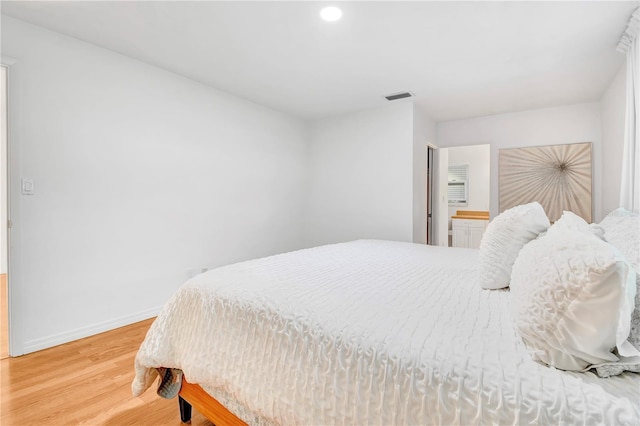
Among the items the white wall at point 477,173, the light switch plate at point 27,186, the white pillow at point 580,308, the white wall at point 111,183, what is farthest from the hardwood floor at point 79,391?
the white wall at point 477,173

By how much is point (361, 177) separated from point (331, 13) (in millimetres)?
2474

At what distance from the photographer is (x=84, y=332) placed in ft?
8.20

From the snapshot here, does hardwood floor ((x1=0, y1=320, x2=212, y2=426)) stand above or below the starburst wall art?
below

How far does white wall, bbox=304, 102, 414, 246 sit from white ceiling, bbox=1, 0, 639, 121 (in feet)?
1.97

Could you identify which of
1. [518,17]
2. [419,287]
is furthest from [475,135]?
[419,287]

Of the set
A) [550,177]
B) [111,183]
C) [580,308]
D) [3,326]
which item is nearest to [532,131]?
[550,177]

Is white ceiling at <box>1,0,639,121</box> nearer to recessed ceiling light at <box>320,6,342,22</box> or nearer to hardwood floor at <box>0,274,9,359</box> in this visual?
recessed ceiling light at <box>320,6,342,22</box>

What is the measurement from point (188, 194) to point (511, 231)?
9.80ft

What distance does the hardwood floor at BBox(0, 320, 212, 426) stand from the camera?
1.55 meters

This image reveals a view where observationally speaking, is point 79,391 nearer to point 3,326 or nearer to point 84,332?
point 84,332

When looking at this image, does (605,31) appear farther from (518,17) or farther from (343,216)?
(343,216)

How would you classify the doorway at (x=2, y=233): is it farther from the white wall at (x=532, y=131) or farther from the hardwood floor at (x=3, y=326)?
the white wall at (x=532, y=131)

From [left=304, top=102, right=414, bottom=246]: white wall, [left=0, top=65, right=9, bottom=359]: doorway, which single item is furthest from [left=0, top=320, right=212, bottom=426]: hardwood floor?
[left=304, top=102, right=414, bottom=246]: white wall

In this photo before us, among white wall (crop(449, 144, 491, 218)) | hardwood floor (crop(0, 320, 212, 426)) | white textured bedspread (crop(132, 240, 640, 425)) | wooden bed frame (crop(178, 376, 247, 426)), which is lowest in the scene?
hardwood floor (crop(0, 320, 212, 426))
